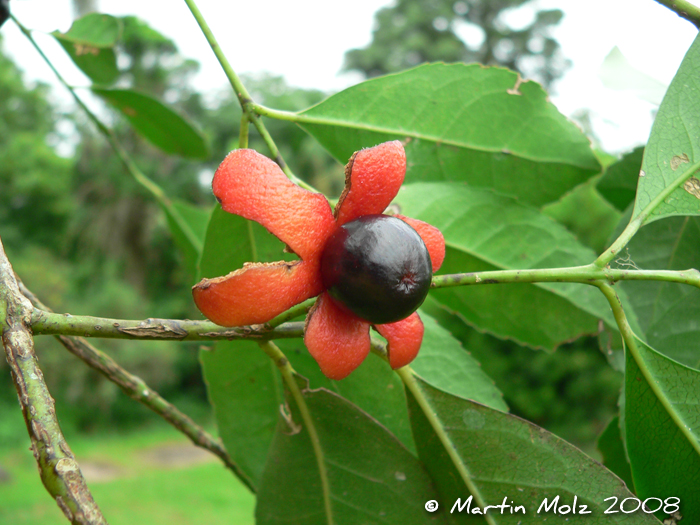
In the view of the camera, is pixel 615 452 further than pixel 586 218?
No

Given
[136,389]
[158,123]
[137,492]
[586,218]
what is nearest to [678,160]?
[136,389]

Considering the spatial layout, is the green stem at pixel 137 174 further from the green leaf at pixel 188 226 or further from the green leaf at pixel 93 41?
the green leaf at pixel 93 41

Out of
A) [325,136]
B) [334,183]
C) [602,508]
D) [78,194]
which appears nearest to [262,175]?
[325,136]

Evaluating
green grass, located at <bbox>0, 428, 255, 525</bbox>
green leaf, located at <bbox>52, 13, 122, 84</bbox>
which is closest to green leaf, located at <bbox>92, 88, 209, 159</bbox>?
green leaf, located at <bbox>52, 13, 122, 84</bbox>

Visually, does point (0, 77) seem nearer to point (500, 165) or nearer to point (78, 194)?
point (78, 194)

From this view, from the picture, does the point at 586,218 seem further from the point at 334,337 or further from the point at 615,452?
the point at 334,337

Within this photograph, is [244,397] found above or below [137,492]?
above

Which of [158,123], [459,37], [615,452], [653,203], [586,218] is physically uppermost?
[459,37]
